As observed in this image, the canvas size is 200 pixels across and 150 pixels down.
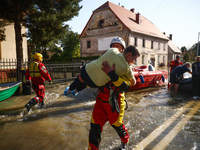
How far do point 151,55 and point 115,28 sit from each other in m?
10.2

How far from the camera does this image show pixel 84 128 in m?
3.38

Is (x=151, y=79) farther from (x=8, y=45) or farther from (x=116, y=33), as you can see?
(x=116, y=33)

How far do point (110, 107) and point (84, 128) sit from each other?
159 centimetres

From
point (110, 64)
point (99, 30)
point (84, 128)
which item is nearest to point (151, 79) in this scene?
point (84, 128)

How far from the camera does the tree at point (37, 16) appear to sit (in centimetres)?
852

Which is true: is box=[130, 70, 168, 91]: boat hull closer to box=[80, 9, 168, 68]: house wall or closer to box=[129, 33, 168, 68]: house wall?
box=[80, 9, 168, 68]: house wall

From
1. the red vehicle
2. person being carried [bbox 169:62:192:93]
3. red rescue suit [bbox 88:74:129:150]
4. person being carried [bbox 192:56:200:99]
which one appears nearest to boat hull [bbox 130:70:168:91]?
the red vehicle

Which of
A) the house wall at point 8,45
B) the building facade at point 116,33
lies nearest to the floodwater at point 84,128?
the house wall at point 8,45

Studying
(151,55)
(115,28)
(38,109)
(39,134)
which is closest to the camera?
(39,134)

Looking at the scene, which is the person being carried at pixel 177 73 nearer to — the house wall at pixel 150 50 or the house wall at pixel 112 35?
the house wall at pixel 112 35

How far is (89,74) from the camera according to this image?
80.1 inches

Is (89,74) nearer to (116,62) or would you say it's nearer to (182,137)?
(116,62)

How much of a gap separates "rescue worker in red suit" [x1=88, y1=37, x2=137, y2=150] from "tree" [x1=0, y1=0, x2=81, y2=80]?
294 inches

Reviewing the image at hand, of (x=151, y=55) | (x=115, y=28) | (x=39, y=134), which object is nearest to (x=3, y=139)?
(x=39, y=134)
